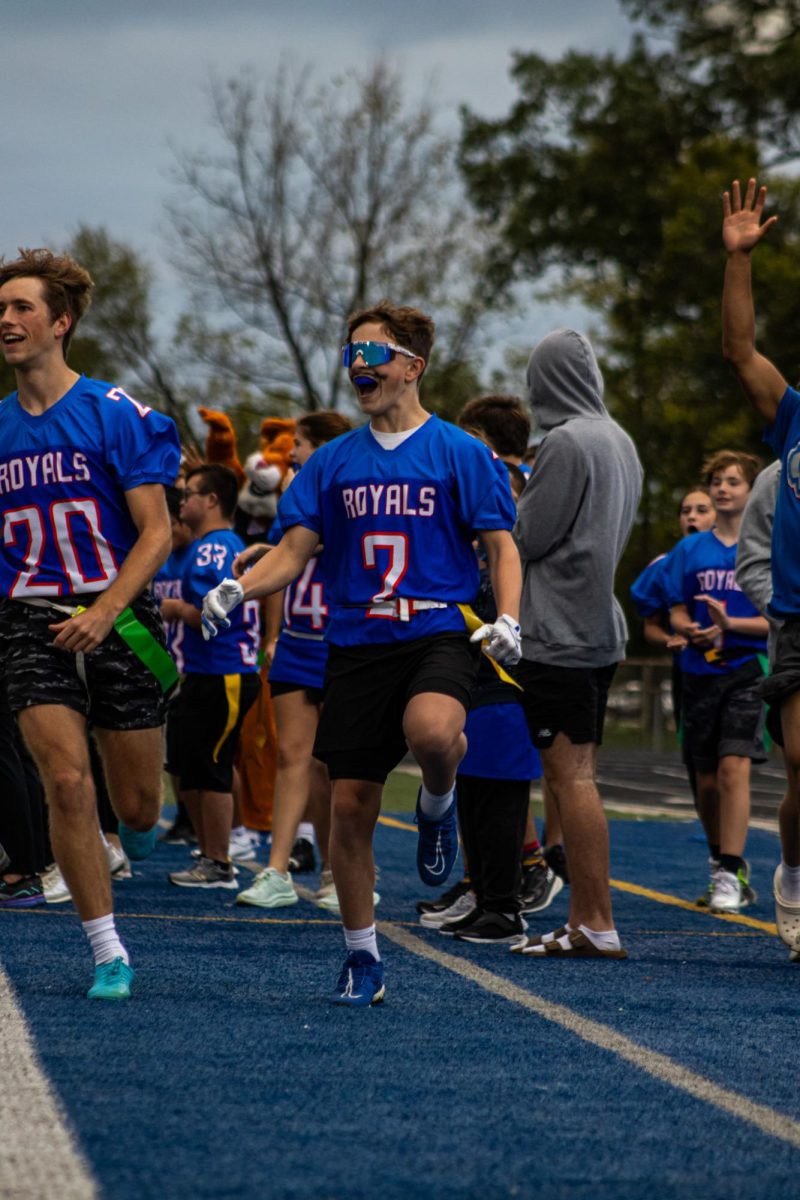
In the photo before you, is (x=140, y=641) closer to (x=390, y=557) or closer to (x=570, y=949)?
(x=390, y=557)

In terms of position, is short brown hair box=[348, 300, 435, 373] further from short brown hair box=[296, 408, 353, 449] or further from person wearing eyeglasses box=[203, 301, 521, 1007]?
short brown hair box=[296, 408, 353, 449]

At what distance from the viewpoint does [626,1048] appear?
503 cm

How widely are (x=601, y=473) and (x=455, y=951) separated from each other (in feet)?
6.18

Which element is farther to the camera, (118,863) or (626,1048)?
(118,863)

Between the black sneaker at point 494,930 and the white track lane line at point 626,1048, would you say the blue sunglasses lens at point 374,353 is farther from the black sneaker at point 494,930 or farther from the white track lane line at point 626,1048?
the black sneaker at point 494,930

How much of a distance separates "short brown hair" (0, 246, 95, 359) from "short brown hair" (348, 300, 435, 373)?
0.87 metres

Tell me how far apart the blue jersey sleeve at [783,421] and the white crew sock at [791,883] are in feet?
4.98

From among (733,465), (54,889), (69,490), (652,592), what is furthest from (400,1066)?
(652,592)

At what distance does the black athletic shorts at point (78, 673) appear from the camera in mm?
5645

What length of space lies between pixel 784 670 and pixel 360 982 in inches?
76.6

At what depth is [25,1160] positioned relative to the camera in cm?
357

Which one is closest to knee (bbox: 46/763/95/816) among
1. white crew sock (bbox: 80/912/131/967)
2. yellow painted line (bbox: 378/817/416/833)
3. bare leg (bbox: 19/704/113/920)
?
bare leg (bbox: 19/704/113/920)

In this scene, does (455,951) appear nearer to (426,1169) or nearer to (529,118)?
(426,1169)

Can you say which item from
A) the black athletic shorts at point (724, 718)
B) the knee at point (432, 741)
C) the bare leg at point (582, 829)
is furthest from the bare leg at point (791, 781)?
the black athletic shorts at point (724, 718)
